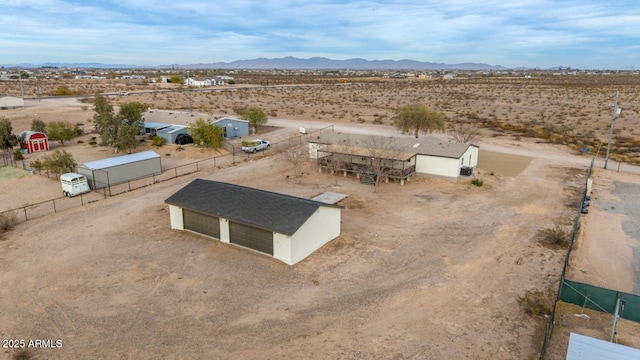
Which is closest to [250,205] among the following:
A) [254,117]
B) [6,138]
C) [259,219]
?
[259,219]

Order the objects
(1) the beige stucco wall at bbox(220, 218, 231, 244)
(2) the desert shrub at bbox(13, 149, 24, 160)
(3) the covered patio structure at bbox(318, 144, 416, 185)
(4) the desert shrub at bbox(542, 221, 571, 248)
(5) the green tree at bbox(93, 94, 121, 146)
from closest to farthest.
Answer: (1) the beige stucco wall at bbox(220, 218, 231, 244)
(4) the desert shrub at bbox(542, 221, 571, 248)
(3) the covered patio structure at bbox(318, 144, 416, 185)
(2) the desert shrub at bbox(13, 149, 24, 160)
(5) the green tree at bbox(93, 94, 121, 146)

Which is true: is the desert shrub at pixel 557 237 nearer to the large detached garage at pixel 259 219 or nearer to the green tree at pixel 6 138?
the large detached garage at pixel 259 219

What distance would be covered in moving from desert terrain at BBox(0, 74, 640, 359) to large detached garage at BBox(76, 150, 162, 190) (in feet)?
7.01

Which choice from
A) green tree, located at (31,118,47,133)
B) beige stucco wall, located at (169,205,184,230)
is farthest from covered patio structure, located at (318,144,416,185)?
A: green tree, located at (31,118,47,133)

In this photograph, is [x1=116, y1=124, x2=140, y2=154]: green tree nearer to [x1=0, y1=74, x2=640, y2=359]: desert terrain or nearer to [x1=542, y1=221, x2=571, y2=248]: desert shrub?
[x1=0, y1=74, x2=640, y2=359]: desert terrain

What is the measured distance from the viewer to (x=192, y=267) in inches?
782

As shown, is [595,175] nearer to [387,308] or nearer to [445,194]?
[445,194]

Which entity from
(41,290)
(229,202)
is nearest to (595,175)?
(229,202)

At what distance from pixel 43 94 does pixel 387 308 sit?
119088mm

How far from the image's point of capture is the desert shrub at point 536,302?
1614 centimetres

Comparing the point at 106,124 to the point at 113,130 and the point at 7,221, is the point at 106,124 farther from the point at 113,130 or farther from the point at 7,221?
the point at 7,221

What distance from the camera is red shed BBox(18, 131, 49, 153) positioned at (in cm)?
4466

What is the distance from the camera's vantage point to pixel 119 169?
33312 mm

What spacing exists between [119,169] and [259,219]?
18.3 meters
